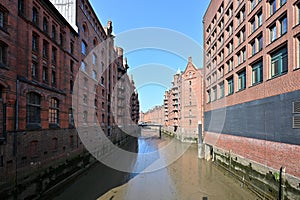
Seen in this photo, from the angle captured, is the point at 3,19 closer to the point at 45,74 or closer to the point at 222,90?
the point at 45,74

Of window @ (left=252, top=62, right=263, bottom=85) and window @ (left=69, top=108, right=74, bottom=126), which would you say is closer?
window @ (left=252, top=62, right=263, bottom=85)

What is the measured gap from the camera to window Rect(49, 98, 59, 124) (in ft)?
52.0

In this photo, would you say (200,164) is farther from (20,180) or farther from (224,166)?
(20,180)

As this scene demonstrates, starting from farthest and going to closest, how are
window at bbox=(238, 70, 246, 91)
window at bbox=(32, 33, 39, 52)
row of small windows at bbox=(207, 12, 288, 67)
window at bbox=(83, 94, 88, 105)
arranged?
window at bbox=(83, 94, 88, 105) < window at bbox=(238, 70, 246, 91) < window at bbox=(32, 33, 39, 52) < row of small windows at bbox=(207, 12, 288, 67)

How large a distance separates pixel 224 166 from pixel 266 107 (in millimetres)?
9106

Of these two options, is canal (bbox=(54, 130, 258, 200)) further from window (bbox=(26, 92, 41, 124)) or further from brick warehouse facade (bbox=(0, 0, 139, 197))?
window (bbox=(26, 92, 41, 124))

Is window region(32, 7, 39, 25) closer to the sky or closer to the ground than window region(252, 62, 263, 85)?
closer to the sky

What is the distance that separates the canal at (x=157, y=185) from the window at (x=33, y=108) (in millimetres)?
4988

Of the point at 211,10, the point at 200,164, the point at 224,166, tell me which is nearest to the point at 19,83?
the point at 224,166

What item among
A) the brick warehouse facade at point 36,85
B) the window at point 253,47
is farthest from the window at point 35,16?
the window at point 253,47

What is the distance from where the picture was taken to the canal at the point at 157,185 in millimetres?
14195

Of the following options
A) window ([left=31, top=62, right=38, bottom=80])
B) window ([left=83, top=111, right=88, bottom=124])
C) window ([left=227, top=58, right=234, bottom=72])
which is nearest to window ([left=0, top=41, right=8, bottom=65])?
window ([left=31, top=62, right=38, bottom=80])

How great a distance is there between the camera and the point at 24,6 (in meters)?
12.7

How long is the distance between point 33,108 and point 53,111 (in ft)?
9.19
